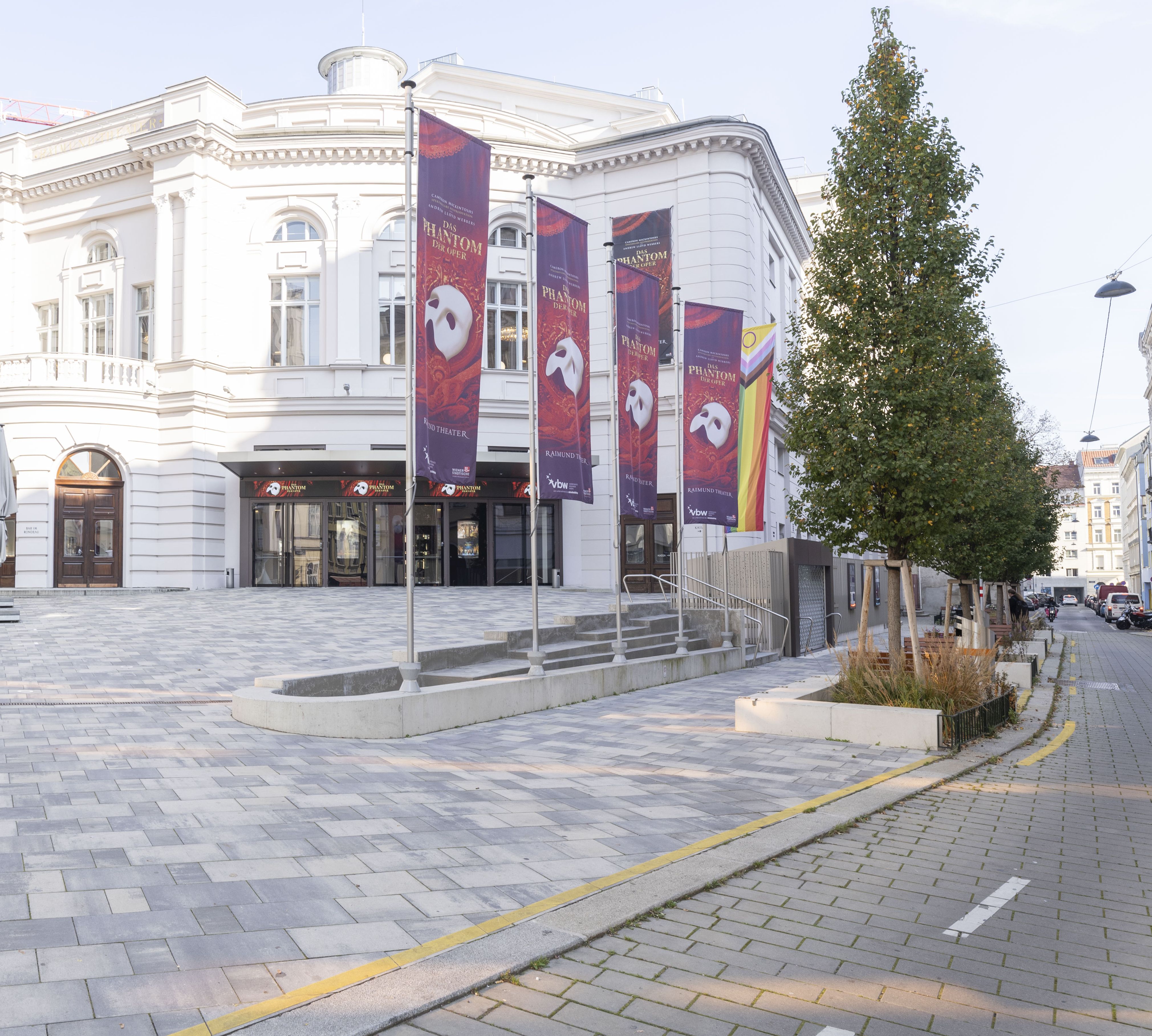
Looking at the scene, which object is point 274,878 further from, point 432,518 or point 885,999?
point 432,518

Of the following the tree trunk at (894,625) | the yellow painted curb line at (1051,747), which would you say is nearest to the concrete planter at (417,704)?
the tree trunk at (894,625)

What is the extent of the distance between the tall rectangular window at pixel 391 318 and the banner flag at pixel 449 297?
19.9m

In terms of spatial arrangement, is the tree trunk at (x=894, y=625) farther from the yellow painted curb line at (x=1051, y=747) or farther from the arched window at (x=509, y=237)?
the arched window at (x=509, y=237)

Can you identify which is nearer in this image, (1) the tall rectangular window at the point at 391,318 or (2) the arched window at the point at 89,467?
(2) the arched window at the point at 89,467

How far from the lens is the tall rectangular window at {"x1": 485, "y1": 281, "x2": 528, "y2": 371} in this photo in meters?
31.3

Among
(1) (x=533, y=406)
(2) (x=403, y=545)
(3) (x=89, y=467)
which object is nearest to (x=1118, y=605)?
(2) (x=403, y=545)

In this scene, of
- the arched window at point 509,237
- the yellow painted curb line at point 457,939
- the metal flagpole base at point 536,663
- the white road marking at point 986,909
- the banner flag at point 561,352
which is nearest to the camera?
the yellow painted curb line at point 457,939

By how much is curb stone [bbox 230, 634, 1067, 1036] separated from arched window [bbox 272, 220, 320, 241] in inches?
1108

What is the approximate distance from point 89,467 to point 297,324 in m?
7.60

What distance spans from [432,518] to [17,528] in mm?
11652

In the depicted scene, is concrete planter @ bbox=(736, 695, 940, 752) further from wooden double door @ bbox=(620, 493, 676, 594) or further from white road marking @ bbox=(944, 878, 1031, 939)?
wooden double door @ bbox=(620, 493, 676, 594)

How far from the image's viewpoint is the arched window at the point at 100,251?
32.2 m

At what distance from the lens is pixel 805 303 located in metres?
13.4

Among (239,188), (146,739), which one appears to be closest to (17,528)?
(239,188)
